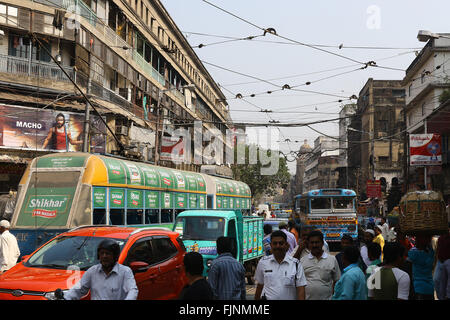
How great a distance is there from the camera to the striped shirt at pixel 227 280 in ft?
21.1

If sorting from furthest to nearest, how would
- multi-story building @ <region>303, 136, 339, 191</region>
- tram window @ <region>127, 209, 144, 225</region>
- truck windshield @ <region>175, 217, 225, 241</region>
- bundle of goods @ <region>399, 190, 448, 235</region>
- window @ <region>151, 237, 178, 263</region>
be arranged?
multi-story building @ <region>303, 136, 339, 191</region> < tram window @ <region>127, 209, 144, 225</region> < truck windshield @ <region>175, 217, 225, 241</region> < bundle of goods @ <region>399, 190, 448, 235</region> < window @ <region>151, 237, 178, 263</region>

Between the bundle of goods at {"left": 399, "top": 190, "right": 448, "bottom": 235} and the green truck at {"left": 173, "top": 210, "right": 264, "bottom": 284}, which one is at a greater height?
the bundle of goods at {"left": 399, "top": 190, "right": 448, "bottom": 235}

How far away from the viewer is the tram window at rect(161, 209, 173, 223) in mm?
18852

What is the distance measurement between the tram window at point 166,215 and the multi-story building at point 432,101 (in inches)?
712

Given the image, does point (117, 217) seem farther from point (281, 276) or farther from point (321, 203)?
point (321, 203)

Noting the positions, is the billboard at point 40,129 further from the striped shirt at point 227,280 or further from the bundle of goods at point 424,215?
the striped shirt at point 227,280

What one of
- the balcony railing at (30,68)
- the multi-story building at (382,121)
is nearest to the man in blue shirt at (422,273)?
the balcony railing at (30,68)

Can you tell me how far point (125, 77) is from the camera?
3291 cm

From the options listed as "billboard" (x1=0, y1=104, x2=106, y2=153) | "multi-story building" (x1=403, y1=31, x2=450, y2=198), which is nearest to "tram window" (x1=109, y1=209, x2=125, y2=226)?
"billboard" (x1=0, y1=104, x2=106, y2=153)

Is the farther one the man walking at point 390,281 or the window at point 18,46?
the window at point 18,46

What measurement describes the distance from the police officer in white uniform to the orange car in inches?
76.9

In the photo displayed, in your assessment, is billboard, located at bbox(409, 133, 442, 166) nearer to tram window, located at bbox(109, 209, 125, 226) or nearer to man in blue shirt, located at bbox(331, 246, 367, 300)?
tram window, located at bbox(109, 209, 125, 226)

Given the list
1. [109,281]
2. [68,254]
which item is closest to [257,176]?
[68,254]
